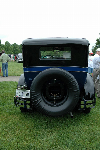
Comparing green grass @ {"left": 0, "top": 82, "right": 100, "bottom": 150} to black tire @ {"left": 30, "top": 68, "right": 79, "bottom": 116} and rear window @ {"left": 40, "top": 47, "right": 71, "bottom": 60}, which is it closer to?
black tire @ {"left": 30, "top": 68, "right": 79, "bottom": 116}

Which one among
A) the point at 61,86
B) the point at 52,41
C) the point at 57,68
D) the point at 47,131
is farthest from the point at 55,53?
the point at 47,131

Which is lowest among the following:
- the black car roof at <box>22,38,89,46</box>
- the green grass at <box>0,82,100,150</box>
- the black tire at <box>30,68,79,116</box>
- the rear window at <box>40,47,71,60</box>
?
the green grass at <box>0,82,100,150</box>

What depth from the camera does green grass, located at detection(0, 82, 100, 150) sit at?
301 cm

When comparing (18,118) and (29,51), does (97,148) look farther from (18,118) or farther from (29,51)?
(29,51)

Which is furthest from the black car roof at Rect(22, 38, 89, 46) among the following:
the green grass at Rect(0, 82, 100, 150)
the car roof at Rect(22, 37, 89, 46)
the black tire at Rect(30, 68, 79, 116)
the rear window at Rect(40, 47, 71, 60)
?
the green grass at Rect(0, 82, 100, 150)

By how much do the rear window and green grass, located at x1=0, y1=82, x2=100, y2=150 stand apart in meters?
1.63

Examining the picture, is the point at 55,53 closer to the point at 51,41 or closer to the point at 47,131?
the point at 51,41

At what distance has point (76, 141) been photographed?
315 centimetres

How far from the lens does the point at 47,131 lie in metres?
3.54

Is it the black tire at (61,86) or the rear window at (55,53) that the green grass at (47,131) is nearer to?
the black tire at (61,86)

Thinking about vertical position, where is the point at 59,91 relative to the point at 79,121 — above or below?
above

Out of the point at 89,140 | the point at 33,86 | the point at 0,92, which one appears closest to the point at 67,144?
the point at 89,140

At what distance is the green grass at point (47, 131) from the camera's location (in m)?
3.01

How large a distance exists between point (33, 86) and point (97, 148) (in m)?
1.80
